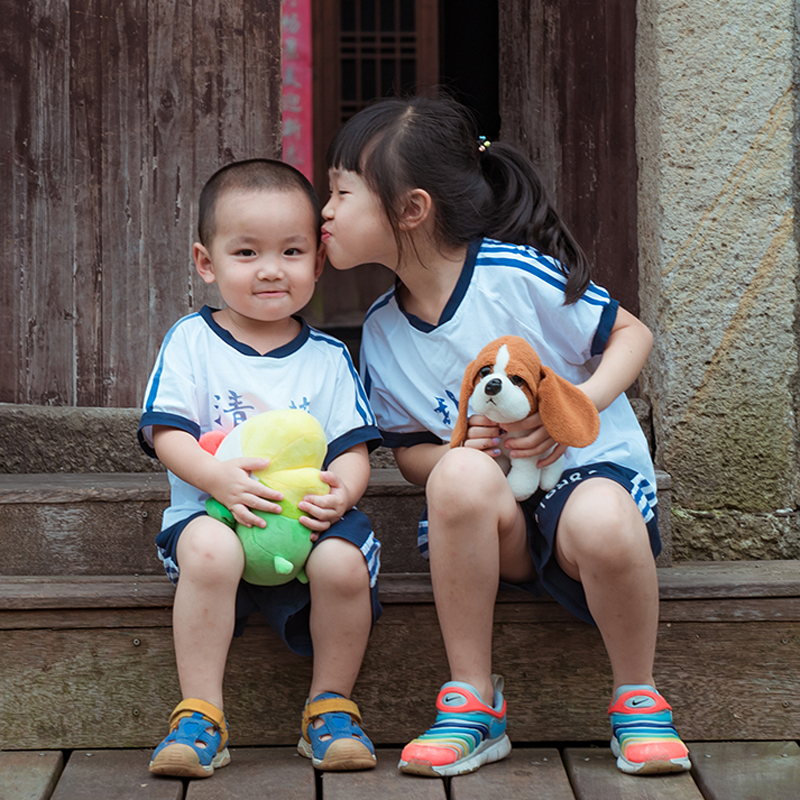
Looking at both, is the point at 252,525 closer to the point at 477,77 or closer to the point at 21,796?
the point at 21,796

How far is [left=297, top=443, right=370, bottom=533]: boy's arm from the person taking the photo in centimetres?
157

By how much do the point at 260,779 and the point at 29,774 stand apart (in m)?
0.39

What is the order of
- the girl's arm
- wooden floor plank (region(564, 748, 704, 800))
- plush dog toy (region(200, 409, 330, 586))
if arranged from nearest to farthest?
wooden floor plank (region(564, 748, 704, 800))
plush dog toy (region(200, 409, 330, 586))
the girl's arm

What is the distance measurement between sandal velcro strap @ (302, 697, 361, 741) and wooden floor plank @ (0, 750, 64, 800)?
0.42 meters

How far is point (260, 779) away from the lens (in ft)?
4.97

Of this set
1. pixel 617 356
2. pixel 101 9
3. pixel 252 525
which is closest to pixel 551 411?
pixel 617 356

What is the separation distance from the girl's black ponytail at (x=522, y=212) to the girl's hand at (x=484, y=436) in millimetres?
364

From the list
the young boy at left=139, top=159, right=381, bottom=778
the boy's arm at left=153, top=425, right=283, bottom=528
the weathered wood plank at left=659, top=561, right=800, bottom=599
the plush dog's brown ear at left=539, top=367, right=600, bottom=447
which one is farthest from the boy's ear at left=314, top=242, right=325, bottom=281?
the weathered wood plank at left=659, top=561, right=800, bottom=599

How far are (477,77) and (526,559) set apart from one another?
2.96m

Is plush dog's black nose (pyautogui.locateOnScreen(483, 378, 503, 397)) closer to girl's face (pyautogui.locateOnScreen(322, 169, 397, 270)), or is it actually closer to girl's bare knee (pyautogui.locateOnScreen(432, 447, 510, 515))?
girl's bare knee (pyautogui.locateOnScreen(432, 447, 510, 515))

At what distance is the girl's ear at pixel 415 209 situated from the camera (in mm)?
1778

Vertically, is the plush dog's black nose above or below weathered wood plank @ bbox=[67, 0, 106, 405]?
below

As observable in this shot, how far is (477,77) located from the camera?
4113 millimetres

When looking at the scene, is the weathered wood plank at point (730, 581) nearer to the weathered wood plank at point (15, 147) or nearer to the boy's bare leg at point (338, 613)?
the boy's bare leg at point (338, 613)
